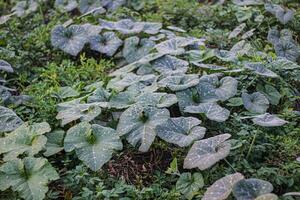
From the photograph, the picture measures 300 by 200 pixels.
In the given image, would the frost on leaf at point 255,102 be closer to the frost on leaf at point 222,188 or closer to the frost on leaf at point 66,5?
the frost on leaf at point 222,188

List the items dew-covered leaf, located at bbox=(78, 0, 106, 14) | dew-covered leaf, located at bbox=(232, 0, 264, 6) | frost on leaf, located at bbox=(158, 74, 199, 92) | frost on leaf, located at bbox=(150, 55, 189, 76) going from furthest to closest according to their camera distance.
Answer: dew-covered leaf, located at bbox=(78, 0, 106, 14) → dew-covered leaf, located at bbox=(232, 0, 264, 6) → frost on leaf, located at bbox=(150, 55, 189, 76) → frost on leaf, located at bbox=(158, 74, 199, 92)

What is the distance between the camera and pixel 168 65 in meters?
3.24

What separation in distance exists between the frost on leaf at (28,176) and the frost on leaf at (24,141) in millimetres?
69

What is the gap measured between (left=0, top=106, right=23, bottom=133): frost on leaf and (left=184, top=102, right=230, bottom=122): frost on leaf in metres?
1.08

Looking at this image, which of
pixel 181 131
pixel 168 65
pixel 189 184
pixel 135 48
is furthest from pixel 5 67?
pixel 189 184

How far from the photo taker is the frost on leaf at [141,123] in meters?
2.49

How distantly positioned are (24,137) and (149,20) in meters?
2.10

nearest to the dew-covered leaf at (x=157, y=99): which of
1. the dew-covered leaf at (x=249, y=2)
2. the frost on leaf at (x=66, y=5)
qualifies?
the dew-covered leaf at (x=249, y=2)

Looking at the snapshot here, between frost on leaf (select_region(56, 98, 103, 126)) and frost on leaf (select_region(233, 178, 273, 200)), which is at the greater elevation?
frost on leaf (select_region(56, 98, 103, 126))

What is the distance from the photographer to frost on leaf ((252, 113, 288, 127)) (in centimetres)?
239

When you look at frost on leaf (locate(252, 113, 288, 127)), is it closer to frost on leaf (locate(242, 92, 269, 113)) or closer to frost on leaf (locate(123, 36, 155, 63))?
frost on leaf (locate(242, 92, 269, 113))

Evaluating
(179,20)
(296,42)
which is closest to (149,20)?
(179,20)

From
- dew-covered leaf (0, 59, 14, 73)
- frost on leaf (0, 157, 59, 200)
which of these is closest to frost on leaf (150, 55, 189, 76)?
dew-covered leaf (0, 59, 14, 73)

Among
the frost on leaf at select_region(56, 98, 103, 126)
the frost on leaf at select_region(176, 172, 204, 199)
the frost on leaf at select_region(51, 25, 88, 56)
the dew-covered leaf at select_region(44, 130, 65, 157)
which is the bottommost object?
the frost on leaf at select_region(176, 172, 204, 199)
